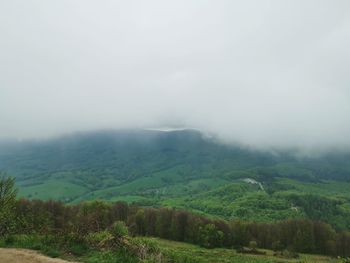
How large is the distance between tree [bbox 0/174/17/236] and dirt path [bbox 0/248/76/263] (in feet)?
19.5

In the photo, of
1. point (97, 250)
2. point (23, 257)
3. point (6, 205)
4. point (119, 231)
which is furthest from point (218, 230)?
point (23, 257)

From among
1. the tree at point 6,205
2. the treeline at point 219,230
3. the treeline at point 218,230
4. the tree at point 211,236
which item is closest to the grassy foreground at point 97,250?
the tree at point 6,205

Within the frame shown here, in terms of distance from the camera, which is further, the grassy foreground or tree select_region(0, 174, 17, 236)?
tree select_region(0, 174, 17, 236)

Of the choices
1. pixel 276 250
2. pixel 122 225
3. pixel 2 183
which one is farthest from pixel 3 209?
pixel 276 250

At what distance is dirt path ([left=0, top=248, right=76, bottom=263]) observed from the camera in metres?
24.8

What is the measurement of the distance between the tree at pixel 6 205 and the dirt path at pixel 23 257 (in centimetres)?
595

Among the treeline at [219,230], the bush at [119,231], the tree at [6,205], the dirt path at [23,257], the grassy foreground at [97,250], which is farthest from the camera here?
the treeline at [219,230]

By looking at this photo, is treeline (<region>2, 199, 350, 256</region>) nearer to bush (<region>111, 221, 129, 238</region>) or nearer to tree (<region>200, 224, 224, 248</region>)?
tree (<region>200, 224, 224, 248</region>)

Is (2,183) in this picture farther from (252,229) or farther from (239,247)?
(252,229)

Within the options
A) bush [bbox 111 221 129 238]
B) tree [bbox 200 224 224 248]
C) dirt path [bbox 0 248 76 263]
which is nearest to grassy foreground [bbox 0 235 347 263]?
bush [bbox 111 221 129 238]

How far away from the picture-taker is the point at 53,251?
2678cm

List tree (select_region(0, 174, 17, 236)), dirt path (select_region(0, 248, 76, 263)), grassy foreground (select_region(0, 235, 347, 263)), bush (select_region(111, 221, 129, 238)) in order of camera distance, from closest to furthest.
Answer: dirt path (select_region(0, 248, 76, 263)), grassy foreground (select_region(0, 235, 347, 263)), bush (select_region(111, 221, 129, 238)), tree (select_region(0, 174, 17, 236))

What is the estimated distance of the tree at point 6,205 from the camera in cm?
3266

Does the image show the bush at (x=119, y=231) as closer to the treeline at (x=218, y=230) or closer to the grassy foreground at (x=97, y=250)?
the grassy foreground at (x=97, y=250)
